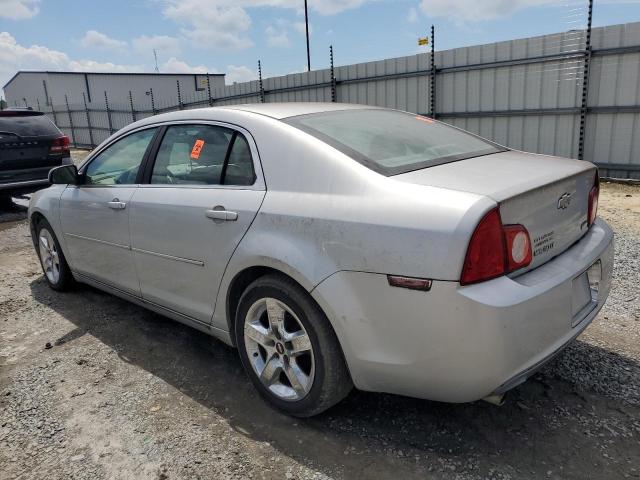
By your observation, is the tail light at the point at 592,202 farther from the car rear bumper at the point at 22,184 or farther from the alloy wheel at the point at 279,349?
the car rear bumper at the point at 22,184

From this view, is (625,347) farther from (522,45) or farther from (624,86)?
(522,45)

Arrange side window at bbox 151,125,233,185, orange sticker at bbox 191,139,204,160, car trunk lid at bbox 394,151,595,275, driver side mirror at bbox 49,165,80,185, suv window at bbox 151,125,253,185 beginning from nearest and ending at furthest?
car trunk lid at bbox 394,151,595,275, suv window at bbox 151,125,253,185, side window at bbox 151,125,233,185, orange sticker at bbox 191,139,204,160, driver side mirror at bbox 49,165,80,185

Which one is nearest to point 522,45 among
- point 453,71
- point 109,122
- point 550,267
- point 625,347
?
point 453,71

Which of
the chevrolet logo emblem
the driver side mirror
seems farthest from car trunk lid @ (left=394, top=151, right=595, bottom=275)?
the driver side mirror

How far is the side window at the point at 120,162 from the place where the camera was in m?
3.47

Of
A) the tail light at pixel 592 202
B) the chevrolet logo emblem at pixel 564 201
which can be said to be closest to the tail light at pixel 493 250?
the chevrolet logo emblem at pixel 564 201

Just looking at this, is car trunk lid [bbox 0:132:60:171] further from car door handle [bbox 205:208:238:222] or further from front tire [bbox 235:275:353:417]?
front tire [bbox 235:275:353:417]

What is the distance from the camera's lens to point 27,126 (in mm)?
8445

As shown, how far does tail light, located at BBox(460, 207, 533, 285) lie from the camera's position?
186 centimetres

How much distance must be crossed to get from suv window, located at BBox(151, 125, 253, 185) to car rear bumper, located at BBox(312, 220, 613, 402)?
921 millimetres

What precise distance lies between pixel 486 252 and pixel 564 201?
685 millimetres

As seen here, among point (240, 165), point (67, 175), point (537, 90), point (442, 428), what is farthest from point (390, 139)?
point (537, 90)

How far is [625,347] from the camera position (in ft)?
10.2

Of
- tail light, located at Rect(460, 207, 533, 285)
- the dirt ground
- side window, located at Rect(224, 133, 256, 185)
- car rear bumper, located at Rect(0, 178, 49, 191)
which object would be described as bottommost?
the dirt ground
